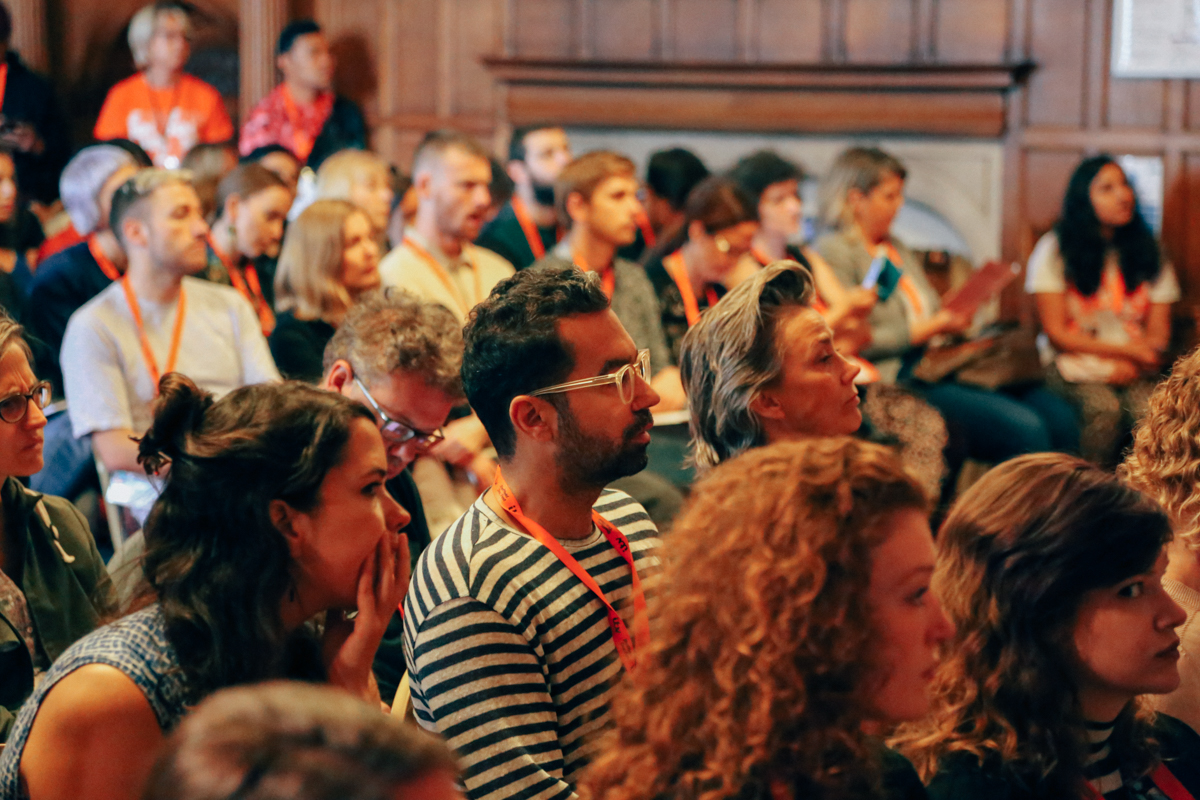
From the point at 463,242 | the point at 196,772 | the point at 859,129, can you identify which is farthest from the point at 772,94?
the point at 196,772

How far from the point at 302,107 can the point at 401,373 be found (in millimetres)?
4312

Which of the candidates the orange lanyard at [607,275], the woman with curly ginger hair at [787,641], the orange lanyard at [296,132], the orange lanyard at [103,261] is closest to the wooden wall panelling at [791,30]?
the orange lanyard at [296,132]

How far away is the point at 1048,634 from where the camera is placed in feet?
4.93

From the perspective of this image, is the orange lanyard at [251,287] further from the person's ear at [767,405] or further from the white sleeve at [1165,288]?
the white sleeve at [1165,288]

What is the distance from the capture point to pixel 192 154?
5.36 m

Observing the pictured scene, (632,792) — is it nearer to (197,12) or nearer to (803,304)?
(803,304)

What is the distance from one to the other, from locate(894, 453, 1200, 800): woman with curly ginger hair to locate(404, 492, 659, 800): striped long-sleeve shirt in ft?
1.28

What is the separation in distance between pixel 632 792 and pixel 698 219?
3.22m

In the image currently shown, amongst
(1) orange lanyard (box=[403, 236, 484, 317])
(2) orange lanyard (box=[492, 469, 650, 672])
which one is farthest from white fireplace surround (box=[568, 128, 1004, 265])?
(2) orange lanyard (box=[492, 469, 650, 672])

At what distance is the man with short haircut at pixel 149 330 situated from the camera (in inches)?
126

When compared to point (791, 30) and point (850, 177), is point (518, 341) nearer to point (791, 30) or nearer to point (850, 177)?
point (850, 177)

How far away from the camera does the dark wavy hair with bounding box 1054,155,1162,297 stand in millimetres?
5301

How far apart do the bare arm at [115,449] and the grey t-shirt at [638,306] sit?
4.44 feet

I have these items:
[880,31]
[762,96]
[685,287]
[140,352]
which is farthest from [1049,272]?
[140,352]
